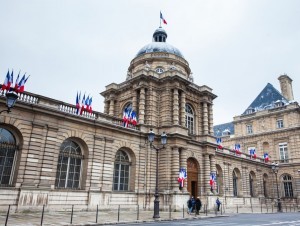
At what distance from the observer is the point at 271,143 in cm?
4622

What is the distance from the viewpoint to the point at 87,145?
878 inches

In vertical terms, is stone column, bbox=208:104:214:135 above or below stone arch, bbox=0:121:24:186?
above

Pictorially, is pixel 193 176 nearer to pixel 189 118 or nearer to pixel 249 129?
pixel 189 118

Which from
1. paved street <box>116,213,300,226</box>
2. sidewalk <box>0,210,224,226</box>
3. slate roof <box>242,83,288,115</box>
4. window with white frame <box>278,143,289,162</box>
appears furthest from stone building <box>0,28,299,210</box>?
slate roof <box>242,83,288,115</box>

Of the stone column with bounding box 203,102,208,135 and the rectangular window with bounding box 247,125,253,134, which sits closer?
the stone column with bounding box 203,102,208,135

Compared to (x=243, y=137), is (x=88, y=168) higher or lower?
lower

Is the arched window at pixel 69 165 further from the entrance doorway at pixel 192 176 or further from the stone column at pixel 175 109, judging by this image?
the entrance doorway at pixel 192 176

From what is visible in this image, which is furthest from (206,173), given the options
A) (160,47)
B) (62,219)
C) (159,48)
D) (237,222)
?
(62,219)

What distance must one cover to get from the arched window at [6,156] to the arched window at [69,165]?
3.30m

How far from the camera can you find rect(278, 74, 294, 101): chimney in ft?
166

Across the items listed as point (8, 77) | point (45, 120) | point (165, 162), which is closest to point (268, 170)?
point (165, 162)

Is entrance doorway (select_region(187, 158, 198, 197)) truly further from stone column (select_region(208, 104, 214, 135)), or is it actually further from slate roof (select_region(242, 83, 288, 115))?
slate roof (select_region(242, 83, 288, 115))

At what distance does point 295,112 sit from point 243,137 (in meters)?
9.63

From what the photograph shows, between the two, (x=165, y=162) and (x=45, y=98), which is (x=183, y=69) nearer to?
(x=165, y=162)
